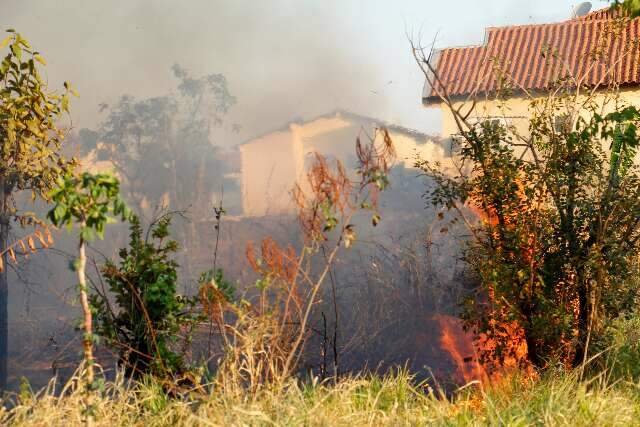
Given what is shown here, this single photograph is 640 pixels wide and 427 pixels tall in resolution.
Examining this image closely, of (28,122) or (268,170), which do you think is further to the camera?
(268,170)

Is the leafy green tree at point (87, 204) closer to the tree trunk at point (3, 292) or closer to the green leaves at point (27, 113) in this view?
the green leaves at point (27, 113)

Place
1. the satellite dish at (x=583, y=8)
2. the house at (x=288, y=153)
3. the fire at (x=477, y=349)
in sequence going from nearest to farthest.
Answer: the fire at (x=477, y=349) < the satellite dish at (x=583, y=8) < the house at (x=288, y=153)

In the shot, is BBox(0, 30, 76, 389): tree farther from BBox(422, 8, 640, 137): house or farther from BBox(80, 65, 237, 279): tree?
BBox(80, 65, 237, 279): tree

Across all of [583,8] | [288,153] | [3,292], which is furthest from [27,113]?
[288,153]

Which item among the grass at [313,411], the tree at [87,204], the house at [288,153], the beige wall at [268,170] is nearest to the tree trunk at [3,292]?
the grass at [313,411]

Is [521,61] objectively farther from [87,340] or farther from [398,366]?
[87,340]

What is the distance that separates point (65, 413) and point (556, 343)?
19.5 feet

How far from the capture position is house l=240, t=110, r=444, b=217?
40.9 m

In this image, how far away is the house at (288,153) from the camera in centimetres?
4091

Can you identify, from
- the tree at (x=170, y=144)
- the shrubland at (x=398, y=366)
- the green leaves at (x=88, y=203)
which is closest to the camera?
the green leaves at (x=88, y=203)

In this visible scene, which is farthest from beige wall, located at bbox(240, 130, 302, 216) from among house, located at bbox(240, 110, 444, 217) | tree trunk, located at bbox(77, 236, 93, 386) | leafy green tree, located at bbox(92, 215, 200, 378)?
tree trunk, located at bbox(77, 236, 93, 386)

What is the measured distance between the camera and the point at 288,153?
42.2 meters

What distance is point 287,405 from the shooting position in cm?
731

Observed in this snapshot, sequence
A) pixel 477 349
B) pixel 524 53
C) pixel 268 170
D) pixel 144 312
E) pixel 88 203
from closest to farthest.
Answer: pixel 88 203 < pixel 144 312 < pixel 477 349 < pixel 524 53 < pixel 268 170
